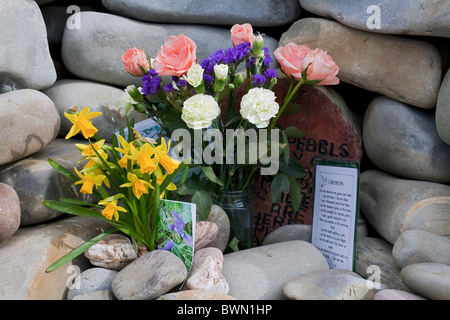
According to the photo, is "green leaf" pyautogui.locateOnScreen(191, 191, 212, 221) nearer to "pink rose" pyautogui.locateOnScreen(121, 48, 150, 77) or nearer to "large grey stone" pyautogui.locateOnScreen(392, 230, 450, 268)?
"pink rose" pyautogui.locateOnScreen(121, 48, 150, 77)

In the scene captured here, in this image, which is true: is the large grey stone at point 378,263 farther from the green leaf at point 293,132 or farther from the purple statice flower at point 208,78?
the purple statice flower at point 208,78

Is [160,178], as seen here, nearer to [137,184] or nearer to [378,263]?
[137,184]

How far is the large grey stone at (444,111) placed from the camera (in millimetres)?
1238

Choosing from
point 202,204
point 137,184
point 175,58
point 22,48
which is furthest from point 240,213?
point 22,48

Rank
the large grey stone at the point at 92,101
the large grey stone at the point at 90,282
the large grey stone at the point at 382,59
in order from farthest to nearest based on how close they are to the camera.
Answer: the large grey stone at the point at 92,101 < the large grey stone at the point at 382,59 < the large grey stone at the point at 90,282

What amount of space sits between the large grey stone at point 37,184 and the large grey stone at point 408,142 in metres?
0.87

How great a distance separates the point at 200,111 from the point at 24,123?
47 cm

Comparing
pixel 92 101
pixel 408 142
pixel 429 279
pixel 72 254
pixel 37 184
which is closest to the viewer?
pixel 429 279

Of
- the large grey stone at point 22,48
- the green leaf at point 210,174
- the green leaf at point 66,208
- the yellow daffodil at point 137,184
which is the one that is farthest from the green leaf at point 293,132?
the large grey stone at point 22,48

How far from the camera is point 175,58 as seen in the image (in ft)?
3.94

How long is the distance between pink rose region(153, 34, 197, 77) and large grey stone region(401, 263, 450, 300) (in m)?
0.72

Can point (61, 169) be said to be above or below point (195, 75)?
below

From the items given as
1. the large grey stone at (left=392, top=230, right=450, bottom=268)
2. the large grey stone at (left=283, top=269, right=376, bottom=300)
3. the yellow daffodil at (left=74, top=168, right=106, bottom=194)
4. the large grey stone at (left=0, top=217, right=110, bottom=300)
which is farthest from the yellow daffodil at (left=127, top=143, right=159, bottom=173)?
the large grey stone at (left=392, top=230, right=450, bottom=268)

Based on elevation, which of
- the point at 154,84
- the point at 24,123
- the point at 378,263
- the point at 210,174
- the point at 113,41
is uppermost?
the point at 113,41
